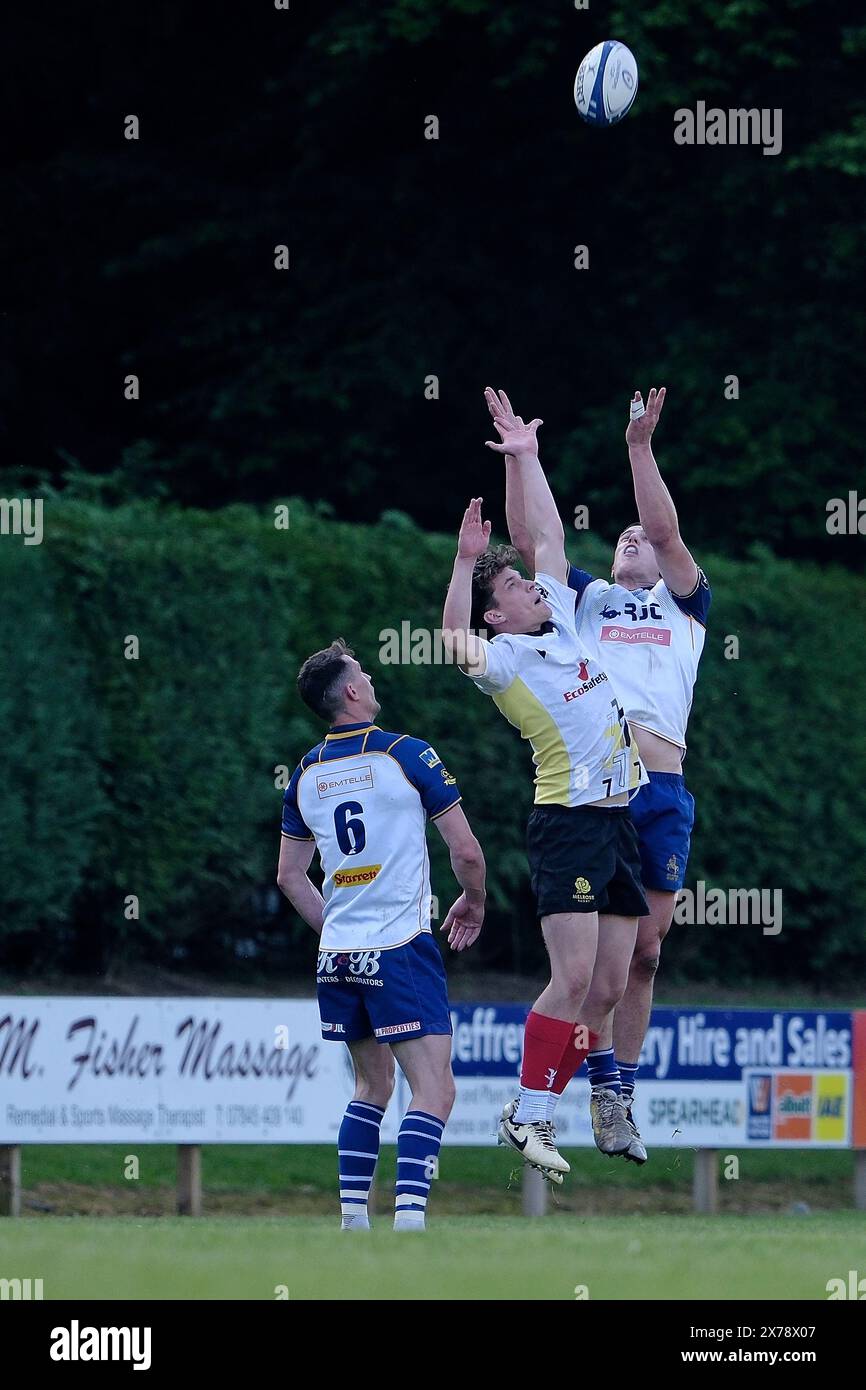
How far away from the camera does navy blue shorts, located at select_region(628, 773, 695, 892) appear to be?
31.1 ft

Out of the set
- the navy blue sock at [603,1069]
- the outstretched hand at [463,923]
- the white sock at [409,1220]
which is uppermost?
the outstretched hand at [463,923]

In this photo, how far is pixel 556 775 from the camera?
8.91m

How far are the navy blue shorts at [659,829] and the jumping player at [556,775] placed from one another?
385 millimetres

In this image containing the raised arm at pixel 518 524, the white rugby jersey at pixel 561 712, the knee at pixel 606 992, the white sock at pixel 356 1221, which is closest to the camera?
the white sock at pixel 356 1221

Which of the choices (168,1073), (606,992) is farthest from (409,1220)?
(168,1073)

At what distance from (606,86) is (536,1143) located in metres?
5.02

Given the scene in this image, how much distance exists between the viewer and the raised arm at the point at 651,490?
8.99m

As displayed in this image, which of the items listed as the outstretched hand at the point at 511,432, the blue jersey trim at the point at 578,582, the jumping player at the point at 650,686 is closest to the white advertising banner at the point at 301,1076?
the jumping player at the point at 650,686

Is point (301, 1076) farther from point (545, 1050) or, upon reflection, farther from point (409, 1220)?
point (409, 1220)

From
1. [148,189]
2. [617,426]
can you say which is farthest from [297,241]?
[617,426]

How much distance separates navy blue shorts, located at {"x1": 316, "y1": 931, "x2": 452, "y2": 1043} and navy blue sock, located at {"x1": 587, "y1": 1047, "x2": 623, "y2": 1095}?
2.73 feet

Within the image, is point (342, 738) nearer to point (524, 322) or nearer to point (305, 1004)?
point (305, 1004)

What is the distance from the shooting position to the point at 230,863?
17.4m

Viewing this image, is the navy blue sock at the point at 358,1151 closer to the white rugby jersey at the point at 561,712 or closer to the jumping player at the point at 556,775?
the jumping player at the point at 556,775
